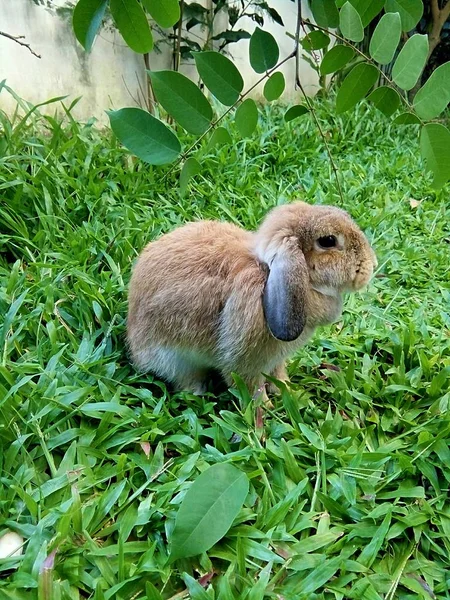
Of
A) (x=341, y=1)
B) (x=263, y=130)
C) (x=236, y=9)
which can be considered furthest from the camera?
(x=236, y=9)

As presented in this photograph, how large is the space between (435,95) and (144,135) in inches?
32.3

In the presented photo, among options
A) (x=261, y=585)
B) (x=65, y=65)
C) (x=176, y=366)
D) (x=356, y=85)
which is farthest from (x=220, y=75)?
(x=65, y=65)

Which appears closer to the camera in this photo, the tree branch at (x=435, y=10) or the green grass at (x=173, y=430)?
the green grass at (x=173, y=430)

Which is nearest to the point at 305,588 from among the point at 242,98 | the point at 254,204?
the point at 242,98

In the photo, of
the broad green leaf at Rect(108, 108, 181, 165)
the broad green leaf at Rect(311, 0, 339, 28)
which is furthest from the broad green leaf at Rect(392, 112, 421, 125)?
the broad green leaf at Rect(108, 108, 181, 165)

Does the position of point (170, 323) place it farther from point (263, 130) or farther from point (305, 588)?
point (263, 130)

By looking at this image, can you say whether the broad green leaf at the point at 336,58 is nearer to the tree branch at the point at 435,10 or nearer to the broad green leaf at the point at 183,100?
the broad green leaf at the point at 183,100

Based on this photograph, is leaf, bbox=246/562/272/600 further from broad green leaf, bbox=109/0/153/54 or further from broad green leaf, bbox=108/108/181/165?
broad green leaf, bbox=109/0/153/54

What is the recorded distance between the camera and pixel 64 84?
3947 millimetres

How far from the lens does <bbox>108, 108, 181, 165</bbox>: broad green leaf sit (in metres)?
1.46

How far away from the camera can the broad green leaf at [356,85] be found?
63.9 inches

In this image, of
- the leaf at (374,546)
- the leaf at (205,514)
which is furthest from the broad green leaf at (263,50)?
the leaf at (374,546)

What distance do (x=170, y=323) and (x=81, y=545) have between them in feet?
2.63

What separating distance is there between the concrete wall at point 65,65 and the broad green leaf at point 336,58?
8.30 ft
